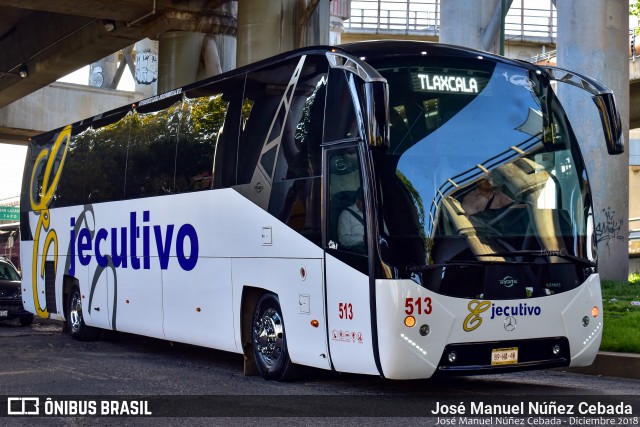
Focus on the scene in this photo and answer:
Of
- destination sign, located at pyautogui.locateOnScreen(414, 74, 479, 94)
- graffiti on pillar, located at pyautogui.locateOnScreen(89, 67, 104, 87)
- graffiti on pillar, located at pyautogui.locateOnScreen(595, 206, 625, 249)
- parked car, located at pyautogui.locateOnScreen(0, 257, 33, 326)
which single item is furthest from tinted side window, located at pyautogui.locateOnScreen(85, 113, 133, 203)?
Answer: graffiti on pillar, located at pyautogui.locateOnScreen(89, 67, 104, 87)

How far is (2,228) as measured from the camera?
57.3 metres

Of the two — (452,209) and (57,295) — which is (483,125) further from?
(57,295)

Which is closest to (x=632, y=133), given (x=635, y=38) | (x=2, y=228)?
(x=635, y=38)

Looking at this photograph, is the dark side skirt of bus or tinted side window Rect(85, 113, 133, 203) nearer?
the dark side skirt of bus

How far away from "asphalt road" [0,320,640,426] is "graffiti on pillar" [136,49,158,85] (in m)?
38.7

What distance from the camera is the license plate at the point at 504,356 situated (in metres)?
10.0

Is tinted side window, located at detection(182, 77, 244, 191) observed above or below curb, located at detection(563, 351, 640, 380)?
above

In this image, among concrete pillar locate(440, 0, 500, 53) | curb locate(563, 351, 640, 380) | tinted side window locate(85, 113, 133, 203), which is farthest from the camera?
concrete pillar locate(440, 0, 500, 53)

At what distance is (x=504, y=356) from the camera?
1005cm

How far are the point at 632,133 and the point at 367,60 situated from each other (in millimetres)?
63637

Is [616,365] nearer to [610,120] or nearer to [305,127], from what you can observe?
[610,120]

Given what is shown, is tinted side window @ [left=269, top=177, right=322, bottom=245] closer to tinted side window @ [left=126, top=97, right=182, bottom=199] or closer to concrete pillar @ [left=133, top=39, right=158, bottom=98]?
tinted side window @ [left=126, top=97, right=182, bottom=199]

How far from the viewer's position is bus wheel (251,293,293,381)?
11523 millimetres

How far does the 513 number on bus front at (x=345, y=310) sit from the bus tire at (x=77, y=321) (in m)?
8.53
